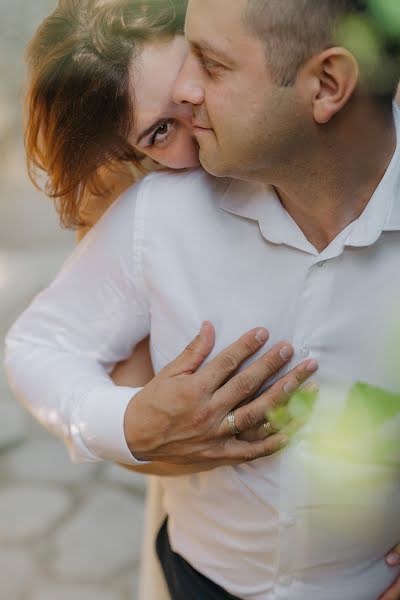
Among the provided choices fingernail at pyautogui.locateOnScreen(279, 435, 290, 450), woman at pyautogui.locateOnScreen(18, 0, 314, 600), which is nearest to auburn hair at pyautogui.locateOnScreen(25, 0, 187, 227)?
woman at pyautogui.locateOnScreen(18, 0, 314, 600)

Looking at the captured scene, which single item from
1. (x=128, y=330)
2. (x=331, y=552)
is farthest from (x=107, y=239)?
(x=331, y=552)

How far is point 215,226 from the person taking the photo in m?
1.40

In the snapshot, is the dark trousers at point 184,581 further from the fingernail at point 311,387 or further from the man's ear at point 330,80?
the man's ear at point 330,80

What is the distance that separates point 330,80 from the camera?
3.80 feet

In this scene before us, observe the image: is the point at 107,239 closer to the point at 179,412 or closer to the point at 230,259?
the point at 230,259

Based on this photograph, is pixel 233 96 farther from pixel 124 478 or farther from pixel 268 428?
pixel 124 478

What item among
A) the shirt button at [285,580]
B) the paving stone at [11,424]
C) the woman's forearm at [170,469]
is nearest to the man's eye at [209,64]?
the woman's forearm at [170,469]

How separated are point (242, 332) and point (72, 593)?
1.73 meters

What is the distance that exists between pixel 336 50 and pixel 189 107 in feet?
1.05

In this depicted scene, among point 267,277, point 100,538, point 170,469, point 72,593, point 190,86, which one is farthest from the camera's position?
point 100,538

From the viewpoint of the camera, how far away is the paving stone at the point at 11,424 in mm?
3576

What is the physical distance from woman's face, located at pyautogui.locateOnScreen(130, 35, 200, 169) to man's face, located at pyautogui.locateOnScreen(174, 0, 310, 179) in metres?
0.11

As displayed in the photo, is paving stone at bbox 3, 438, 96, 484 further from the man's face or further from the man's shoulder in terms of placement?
the man's face

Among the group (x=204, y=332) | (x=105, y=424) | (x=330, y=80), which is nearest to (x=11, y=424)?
(x=105, y=424)
